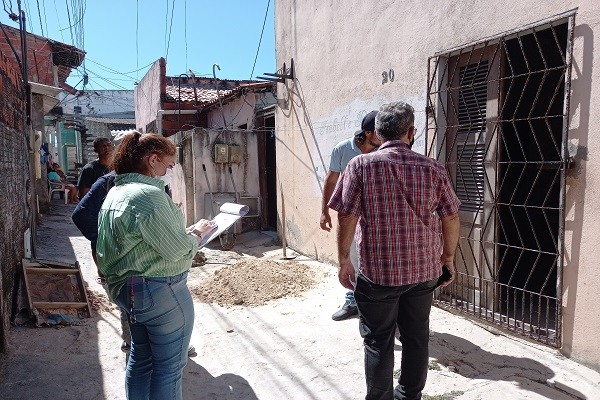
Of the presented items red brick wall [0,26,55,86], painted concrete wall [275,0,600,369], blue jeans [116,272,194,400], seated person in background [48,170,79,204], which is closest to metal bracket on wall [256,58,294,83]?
painted concrete wall [275,0,600,369]

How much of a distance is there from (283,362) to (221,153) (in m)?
5.85

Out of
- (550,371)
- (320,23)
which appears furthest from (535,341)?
(320,23)

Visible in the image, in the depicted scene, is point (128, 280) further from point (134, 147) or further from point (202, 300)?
point (202, 300)

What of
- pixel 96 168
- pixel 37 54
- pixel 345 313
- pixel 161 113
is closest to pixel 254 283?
pixel 345 313

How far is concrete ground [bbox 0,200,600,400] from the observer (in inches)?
107

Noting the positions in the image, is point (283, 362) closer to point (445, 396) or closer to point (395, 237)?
Answer: point (445, 396)

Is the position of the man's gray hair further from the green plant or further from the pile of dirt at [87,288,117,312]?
the pile of dirt at [87,288,117,312]

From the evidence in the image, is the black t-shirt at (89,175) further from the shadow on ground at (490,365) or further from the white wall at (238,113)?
the white wall at (238,113)

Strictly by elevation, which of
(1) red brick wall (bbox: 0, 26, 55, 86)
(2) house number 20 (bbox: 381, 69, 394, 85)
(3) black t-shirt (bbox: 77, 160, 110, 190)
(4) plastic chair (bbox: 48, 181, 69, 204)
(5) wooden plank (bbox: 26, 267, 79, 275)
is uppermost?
(1) red brick wall (bbox: 0, 26, 55, 86)

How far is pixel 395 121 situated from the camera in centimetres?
220

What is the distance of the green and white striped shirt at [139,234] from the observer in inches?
71.9

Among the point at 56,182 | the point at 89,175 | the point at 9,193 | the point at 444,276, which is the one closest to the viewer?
the point at 444,276

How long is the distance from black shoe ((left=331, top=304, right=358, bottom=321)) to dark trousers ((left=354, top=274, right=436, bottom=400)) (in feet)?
5.12

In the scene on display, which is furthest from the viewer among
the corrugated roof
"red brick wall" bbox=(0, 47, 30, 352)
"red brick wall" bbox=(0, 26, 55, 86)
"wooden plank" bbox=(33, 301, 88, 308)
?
the corrugated roof
